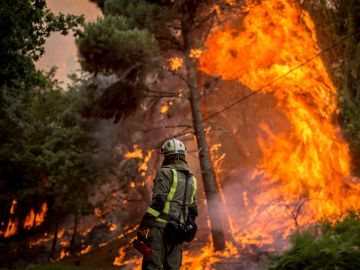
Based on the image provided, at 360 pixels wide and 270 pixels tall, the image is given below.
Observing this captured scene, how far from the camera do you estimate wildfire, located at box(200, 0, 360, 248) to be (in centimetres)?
1130

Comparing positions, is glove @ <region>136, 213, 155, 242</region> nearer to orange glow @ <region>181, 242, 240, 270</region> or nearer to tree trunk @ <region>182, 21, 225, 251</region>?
orange glow @ <region>181, 242, 240, 270</region>

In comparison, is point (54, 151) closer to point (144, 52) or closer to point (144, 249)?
point (144, 52)

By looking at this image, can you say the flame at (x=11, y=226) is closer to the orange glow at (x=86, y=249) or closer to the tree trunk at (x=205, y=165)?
the orange glow at (x=86, y=249)

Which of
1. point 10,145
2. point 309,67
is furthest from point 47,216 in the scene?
point 309,67

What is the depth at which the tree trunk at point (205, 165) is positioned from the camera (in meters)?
12.0

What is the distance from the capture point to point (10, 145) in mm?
19469

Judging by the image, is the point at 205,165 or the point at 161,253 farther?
the point at 205,165

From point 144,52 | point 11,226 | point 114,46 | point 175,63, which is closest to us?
point 114,46

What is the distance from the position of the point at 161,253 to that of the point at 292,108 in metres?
10.6

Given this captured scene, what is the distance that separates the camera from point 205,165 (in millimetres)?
12258

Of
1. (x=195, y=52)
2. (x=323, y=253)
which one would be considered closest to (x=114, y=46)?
(x=195, y=52)

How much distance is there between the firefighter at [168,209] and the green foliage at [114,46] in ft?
21.8

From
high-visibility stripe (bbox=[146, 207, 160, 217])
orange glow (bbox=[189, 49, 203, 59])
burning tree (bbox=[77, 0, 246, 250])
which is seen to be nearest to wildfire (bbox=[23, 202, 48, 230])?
burning tree (bbox=[77, 0, 246, 250])

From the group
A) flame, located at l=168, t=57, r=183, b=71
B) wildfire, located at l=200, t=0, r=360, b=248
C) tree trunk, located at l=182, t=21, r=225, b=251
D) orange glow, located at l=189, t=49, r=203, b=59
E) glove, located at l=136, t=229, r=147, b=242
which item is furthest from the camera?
flame, located at l=168, t=57, r=183, b=71
